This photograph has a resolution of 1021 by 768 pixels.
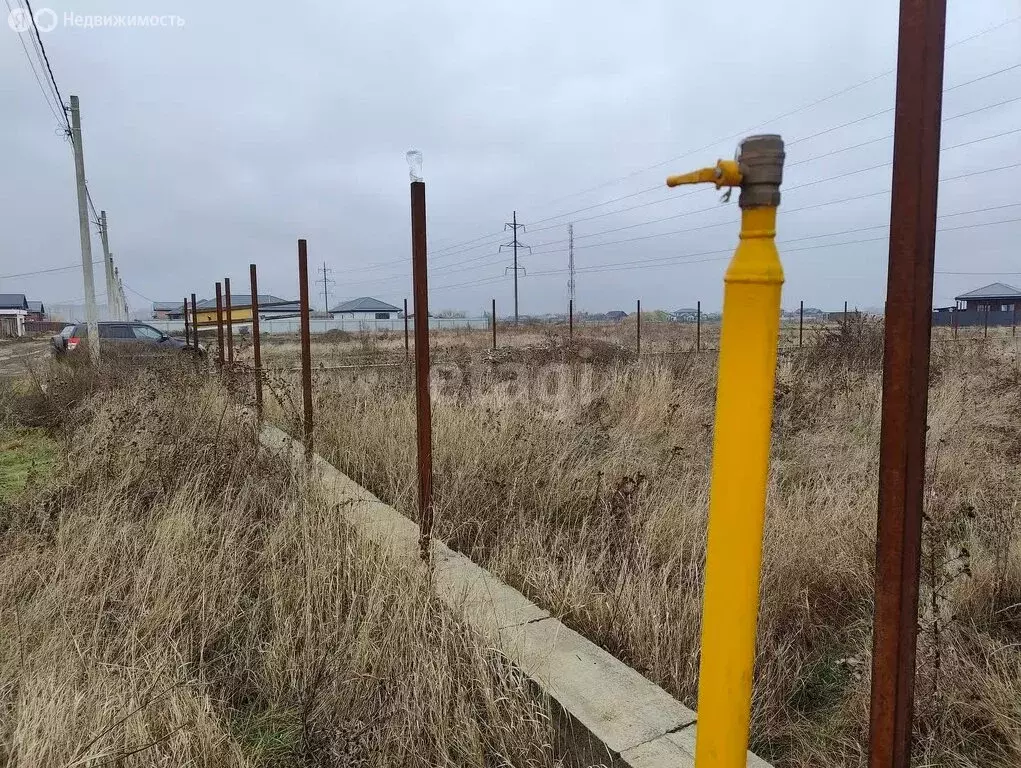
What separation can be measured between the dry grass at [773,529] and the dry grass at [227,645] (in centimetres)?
67

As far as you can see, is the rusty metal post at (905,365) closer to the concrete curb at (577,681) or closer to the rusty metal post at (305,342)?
the concrete curb at (577,681)

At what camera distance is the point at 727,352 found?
94 centimetres

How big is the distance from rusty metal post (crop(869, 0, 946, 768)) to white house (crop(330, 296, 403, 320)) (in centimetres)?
7791

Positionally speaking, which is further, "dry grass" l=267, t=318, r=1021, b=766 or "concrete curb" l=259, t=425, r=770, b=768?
"dry grass" l=267, t=318, r=1021, b=766

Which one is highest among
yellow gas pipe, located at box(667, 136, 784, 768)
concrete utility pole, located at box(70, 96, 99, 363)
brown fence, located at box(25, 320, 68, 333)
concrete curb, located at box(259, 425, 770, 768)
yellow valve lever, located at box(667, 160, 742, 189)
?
concrete utility pole, located at box(70, 96, 99, 363)

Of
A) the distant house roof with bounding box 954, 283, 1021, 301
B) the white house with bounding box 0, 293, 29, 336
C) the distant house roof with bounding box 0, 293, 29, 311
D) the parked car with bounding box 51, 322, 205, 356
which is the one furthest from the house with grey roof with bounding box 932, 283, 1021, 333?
the distant house roof with bounding box 0, 293, 29, 311

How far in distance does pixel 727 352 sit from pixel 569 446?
409cm

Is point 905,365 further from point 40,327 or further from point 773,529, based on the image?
point 40,327

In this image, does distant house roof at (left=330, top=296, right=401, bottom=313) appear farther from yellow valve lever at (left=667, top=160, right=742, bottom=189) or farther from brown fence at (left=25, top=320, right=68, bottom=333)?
yellow valve lever at (left=667, top=160, right=742, bottom=189)

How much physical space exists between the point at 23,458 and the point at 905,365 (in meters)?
7.39

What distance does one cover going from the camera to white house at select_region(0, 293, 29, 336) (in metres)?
48.2

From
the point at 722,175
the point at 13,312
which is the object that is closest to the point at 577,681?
the point at 722,175

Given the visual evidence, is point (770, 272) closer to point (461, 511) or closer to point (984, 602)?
point (984, 602)

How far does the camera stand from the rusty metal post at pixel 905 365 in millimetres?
854
